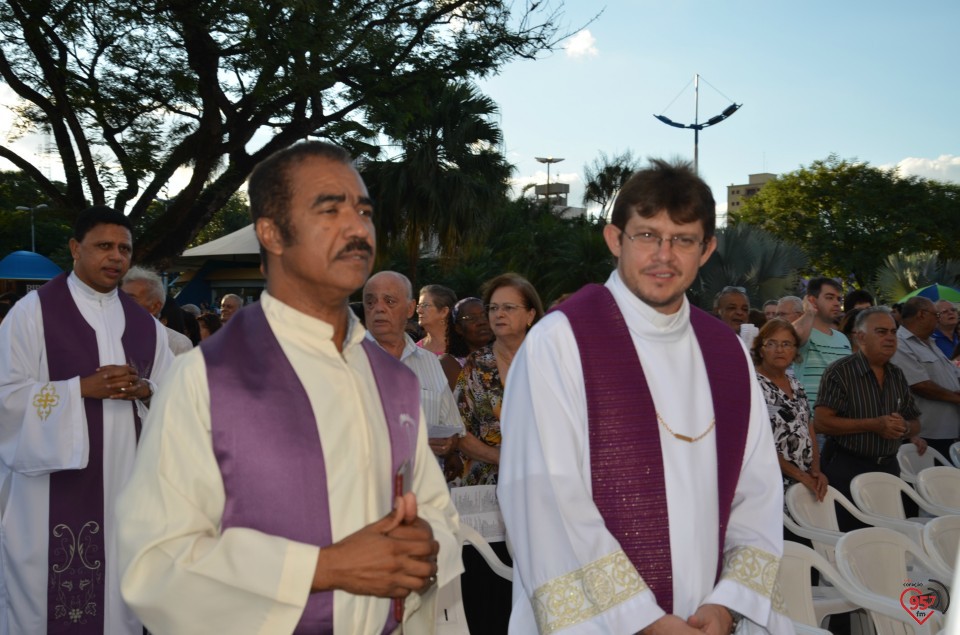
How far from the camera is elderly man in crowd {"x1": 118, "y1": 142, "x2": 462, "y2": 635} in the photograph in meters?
1.91

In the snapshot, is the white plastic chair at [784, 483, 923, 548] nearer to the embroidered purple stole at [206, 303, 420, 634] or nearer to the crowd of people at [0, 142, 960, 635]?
the crowd of people at [0, 142, 960, 635]

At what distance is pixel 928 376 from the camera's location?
8.04 meters

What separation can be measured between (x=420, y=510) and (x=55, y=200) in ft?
30.2

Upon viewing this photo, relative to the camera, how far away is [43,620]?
431 cm

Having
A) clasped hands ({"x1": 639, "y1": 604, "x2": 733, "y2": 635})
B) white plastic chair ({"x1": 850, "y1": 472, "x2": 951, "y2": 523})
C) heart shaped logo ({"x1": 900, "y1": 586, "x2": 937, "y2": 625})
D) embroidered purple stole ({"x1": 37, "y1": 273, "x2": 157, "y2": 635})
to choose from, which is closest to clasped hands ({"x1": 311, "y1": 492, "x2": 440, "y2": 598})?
clasped hands ({"x1": 639, "y1": 604, "x2": 733, "y2": 635})

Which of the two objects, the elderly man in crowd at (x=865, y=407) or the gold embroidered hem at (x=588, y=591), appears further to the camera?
the elderly man in crowd at (x=865, y=407)

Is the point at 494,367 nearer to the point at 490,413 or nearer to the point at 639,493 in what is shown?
the point at 490,413

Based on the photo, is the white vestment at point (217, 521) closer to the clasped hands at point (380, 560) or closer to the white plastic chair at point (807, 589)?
the clasped hands at point (380, 560)

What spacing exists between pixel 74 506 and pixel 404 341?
6.58 ft

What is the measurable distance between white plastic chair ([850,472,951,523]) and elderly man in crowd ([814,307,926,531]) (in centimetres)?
23

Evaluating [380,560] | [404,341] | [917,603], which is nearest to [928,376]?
[917,603]

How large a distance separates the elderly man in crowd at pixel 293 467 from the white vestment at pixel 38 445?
2.42m

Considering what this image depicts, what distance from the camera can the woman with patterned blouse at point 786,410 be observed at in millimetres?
5922

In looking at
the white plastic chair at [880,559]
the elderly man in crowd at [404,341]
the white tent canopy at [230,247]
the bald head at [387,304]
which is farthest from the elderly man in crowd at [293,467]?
the white tent canopy at [230,247]
